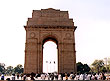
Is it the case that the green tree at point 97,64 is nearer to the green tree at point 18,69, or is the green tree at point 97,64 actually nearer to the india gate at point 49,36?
the green tree at point 18,69

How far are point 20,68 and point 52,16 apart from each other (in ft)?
258

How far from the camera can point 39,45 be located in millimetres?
35875

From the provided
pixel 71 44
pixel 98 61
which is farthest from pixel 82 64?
pixel 71 44

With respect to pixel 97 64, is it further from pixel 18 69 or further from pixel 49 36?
pixel 49 36

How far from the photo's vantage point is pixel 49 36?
36906 millimetres

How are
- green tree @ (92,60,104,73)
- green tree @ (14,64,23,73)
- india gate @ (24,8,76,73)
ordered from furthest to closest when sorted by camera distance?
1. green tree @ (14,64,23,73)
2. green tree @ (92,60,104,73)
3. india gate @ (24,8,76,73)

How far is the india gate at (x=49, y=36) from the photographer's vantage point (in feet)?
114

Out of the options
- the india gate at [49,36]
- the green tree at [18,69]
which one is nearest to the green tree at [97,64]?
the green tree at [18,69]

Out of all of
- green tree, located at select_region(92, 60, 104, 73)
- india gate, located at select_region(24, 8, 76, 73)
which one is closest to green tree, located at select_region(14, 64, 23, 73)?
green tree, located at select_region(92, 60, 104, 73)

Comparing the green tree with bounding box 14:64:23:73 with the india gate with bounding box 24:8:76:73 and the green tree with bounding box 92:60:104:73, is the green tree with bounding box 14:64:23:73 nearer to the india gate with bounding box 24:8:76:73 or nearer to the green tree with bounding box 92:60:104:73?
the green tree with bounding box 92:60:104:73

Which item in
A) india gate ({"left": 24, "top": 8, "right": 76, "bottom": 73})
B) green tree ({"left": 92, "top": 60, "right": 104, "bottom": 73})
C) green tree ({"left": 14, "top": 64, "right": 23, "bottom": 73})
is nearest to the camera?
india gate ({"left": 24, "top": 8, "right": 76, "bottom": 73})

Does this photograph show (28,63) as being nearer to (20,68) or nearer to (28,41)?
(28,41)

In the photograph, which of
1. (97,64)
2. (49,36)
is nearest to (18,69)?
(97,64)

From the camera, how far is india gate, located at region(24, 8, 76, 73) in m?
34.8
